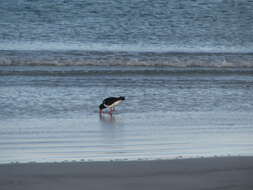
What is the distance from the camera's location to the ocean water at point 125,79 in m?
8.55

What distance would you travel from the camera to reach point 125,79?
1630 centimetres

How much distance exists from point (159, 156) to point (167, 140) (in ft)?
3.87

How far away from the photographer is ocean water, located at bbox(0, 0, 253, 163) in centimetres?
855

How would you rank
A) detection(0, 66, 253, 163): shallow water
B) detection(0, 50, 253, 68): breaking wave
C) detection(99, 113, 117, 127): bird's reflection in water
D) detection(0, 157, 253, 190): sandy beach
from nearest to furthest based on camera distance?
detection(0, 157, 253, 190): sandy beach → detection(0, 66, 253, 163): shallow water → detection(99, 113, 117, 127): bird's reflection in water → detection(0, 50, 253, 68): breaking wave

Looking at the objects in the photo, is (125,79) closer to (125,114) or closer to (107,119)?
(125,114)

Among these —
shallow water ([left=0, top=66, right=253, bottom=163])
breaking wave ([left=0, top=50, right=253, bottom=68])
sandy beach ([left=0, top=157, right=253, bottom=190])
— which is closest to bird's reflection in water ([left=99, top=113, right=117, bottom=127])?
shallow water ([left=0, top=66, right=253, bottom=163])

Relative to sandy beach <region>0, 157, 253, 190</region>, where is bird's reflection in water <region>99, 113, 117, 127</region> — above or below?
below

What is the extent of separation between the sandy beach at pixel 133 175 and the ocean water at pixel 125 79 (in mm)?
536

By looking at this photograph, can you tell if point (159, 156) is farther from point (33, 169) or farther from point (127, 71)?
point (127, 71)

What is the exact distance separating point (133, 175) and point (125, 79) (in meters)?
9.88

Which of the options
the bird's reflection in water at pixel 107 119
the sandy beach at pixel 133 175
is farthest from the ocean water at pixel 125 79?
the sandy beach at pixel 133 175

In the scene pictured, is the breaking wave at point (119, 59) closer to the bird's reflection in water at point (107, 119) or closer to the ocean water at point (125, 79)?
the ocean water at point (125, 79)

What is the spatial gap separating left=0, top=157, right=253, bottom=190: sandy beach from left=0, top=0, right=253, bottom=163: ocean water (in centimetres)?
54

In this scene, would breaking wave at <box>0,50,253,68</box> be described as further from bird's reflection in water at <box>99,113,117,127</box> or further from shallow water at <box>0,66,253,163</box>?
bird's reflection in water at <box>99,113,117,127</box>
